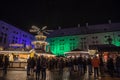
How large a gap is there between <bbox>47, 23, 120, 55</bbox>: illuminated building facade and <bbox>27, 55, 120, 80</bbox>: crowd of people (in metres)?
36.2

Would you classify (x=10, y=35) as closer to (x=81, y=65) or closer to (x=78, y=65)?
(x=78, y=65)

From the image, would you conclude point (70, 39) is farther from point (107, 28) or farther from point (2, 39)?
point (2, 39)

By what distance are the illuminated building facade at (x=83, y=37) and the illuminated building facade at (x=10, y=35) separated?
13607 millimetres

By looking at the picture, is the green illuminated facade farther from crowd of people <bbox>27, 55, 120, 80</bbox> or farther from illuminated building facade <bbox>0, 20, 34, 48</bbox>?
crowd of people <bbox>27, 55, 120, 80</bbox>

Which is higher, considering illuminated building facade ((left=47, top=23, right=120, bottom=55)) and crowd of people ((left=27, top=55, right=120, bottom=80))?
illuminated building facade ((left=47, top=23, right=120, bottom=55))

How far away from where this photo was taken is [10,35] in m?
55.6

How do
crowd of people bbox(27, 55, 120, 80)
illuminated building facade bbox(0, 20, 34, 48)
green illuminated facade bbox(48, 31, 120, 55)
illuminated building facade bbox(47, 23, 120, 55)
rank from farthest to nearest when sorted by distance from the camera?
1. illuminated building facade bbox(47, 23, 120, 55)
2. green illuminated facade bbox(48, 31, 120, 55)
3. illuminated building facade bbox(0, 20, 34, 48)
4. crowd of people bbox(27, 55, 120, 80)

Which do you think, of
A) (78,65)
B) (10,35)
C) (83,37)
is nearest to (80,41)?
(83,37)

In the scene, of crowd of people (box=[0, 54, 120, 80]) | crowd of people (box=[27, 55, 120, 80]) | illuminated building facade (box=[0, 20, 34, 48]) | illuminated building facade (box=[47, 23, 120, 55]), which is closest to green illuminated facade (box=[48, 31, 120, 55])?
illuminated building facade (box=[47, 23, 120, 55])

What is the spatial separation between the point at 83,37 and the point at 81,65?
4316cm

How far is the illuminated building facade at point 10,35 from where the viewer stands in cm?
5135

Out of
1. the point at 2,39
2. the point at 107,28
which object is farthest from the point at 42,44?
the point at 107,28

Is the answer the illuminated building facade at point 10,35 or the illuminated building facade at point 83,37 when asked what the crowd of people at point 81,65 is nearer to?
the illuminated building facade at point 10,35

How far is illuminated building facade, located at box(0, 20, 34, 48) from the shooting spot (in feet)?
168
